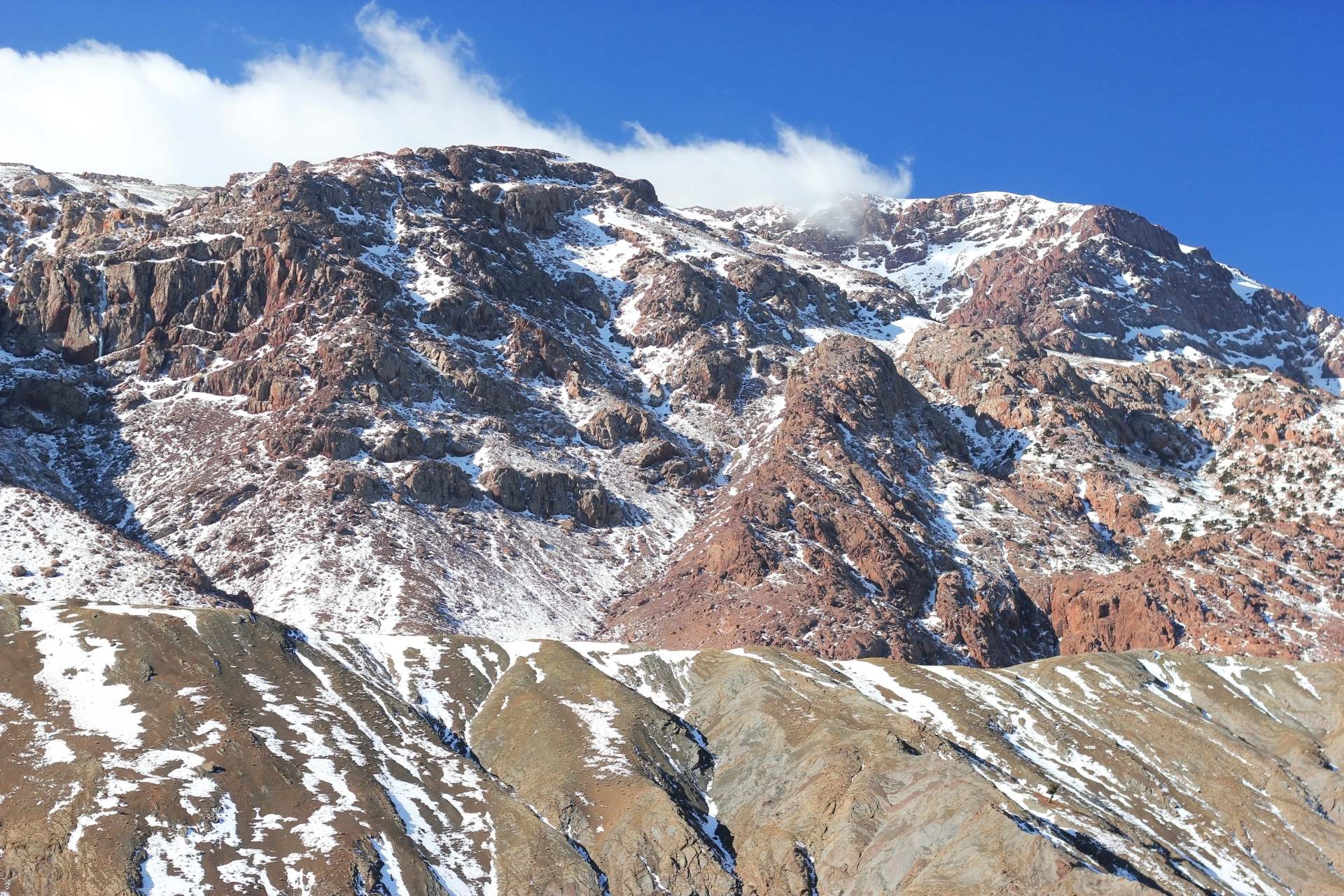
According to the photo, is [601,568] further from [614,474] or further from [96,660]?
[96,660]

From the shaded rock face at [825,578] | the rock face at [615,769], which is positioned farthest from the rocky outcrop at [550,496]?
the rock face at [615,769]

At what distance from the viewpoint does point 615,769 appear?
104188mm

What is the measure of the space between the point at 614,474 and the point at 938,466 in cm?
5602

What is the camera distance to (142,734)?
310ft

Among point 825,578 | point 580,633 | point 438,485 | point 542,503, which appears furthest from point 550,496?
point 825,578

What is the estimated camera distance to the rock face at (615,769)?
84812 mm

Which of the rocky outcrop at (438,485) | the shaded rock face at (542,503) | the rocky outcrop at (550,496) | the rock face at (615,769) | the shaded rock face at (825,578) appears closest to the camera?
the rock face at (615,769)

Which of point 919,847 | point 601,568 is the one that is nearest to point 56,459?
point 601,568

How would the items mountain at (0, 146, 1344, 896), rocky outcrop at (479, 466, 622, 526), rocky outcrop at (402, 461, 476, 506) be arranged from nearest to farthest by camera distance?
1. mountain at (0, 146, 1344, 896)
2. rocky outcrop at (402, 461, 476, 506)
3. rocky outcrop at (479, 466, 622, 526)

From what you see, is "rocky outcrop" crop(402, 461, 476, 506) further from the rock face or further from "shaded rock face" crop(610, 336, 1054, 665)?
the rock face

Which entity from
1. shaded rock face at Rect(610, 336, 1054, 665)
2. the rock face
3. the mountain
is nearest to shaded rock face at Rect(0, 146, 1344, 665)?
shaded rock face at Rect(610, 336, 1054, 665)

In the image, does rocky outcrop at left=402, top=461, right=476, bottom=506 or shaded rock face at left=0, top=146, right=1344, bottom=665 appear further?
rocky outcrop at left=402, top=461, right=476, bottom=506

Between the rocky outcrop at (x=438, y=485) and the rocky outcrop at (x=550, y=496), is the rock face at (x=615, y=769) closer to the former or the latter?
the rocky outcrop at (x=438, y=485)

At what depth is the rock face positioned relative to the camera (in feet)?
278
